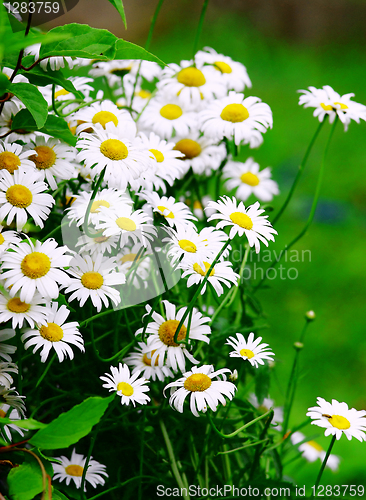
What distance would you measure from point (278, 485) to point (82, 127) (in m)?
0.37

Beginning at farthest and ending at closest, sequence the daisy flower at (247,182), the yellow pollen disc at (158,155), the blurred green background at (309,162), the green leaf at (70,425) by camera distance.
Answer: the blurred green background at (309,162)
the daisy flower at (247,182)
the yellow pollen disc at (158,155)
the green leaf at (70,425)

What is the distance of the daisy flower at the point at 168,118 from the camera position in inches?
24.1

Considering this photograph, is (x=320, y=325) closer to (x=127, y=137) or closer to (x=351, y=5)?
(x=127, y=137)

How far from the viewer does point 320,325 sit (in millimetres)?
1258

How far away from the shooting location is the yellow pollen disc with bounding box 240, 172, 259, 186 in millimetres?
745

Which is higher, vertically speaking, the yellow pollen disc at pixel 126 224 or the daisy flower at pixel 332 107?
the daisy flower at pixel 332 107

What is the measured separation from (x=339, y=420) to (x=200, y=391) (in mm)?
120

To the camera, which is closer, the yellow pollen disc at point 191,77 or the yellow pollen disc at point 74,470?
the yellow pollen disc at point 74,470

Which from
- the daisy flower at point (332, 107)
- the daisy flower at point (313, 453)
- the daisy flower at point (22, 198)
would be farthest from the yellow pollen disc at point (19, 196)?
the daisy flower at point (313, 453)

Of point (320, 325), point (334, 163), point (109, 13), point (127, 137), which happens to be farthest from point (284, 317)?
point (109, 13)

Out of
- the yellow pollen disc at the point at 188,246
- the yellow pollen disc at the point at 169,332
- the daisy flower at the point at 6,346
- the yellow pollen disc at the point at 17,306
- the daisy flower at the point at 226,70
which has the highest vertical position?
the daisy flower at the point at 226,70

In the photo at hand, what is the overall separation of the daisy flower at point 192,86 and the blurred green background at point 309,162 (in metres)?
0.37

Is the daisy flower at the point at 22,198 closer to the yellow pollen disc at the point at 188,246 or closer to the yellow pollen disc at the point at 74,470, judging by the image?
the yellow pollen disc at the point at 188,246

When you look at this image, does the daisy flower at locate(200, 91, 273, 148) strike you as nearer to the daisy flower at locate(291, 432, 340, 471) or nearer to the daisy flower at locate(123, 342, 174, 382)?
the daisy flower at locate(123, 342, 174, 382)
